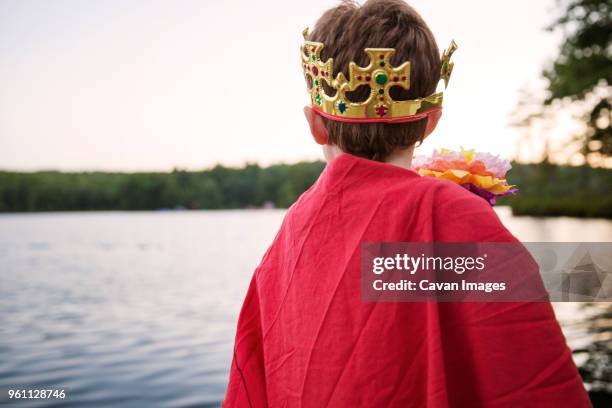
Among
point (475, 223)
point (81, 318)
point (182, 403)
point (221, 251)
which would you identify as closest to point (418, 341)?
point (475, 223)

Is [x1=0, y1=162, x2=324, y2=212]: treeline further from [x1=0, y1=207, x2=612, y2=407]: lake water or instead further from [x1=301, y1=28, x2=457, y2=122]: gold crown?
[x1=301, y1=28, x2=457, y2=122]: gold crown

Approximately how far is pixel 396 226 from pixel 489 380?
1.34 feet

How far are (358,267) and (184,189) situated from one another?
81968 millimetres

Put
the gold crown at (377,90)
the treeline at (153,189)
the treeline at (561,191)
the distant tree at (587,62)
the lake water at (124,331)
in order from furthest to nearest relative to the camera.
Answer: the treeline at (153,189), the treeline at (561,191), the distant tree at (587,62), the lake water at (124,331), the gold crown at (377,90)

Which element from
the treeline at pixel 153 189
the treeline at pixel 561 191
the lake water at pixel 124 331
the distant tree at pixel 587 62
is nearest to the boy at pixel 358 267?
the lake water at pixel 124 331

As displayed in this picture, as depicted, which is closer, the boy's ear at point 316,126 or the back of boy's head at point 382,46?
the back of boy's head at point 382,46

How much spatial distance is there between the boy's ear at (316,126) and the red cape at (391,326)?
10cm

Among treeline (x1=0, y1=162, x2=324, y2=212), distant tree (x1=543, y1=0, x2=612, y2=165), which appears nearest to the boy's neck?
distant tree (x1=543, y1=0, x2=612, y2=165)

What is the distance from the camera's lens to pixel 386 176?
1.61 metres

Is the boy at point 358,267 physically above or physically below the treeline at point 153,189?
above

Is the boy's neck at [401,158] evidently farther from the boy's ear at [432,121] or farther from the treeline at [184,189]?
the treeline at [184,189]

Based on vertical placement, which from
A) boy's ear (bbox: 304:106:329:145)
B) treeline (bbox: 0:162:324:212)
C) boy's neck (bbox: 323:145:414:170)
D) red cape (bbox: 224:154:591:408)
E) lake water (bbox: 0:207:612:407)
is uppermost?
boy's ear (bbox: 304:106:329:145)

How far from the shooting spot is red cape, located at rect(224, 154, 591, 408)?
143 centimetres

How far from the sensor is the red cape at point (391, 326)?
1433mm
